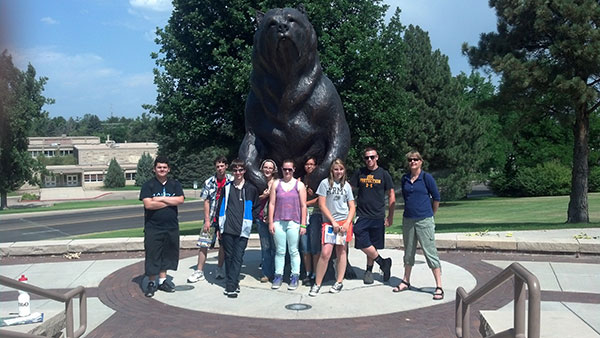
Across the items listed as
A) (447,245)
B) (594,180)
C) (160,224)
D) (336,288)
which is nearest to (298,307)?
(336,288)

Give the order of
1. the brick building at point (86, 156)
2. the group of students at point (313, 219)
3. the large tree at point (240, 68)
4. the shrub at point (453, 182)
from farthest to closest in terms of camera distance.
Result: the brick building at point (86, 156) < the shrub at point (453, 182) < the large tree at point (240, 68) < the group of students at point (313, 219)

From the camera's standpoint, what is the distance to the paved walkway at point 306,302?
4.97 metres

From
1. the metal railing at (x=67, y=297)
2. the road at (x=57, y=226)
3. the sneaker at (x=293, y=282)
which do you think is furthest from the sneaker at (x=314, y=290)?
the road at (x=57, y=226)

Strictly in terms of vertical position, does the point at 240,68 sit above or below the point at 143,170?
above

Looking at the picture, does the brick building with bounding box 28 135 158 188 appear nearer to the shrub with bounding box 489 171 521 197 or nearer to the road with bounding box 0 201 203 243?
the road with bounding box 0 201 203 243

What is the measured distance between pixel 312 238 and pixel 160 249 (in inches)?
73.6

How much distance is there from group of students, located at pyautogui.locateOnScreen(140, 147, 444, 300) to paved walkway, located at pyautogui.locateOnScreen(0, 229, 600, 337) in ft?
0.96

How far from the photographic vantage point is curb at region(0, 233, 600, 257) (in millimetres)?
8305

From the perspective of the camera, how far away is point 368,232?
6.45 m

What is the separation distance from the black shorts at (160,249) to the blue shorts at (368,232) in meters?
2.26

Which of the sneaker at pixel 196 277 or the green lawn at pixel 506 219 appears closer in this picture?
the sneaker at pixel 196 277

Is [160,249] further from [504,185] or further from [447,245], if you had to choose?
[504,185]

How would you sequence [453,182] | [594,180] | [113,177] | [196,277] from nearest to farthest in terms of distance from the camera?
[196,277] < [453,182] < [594,180] < [113,177]

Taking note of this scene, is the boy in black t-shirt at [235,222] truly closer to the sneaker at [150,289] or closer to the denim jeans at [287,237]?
the denim jeans at [287,237]
